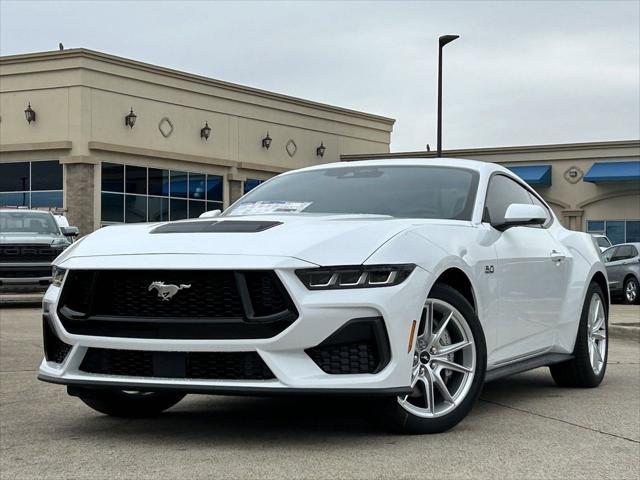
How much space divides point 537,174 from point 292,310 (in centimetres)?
3746

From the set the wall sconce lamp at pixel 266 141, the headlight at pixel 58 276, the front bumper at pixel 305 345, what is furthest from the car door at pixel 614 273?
the wall sconce lamp at pixel 266 141

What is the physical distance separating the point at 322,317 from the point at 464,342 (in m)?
1.04

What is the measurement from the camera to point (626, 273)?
23281mm

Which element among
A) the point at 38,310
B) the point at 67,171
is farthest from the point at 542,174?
the point at 38,310

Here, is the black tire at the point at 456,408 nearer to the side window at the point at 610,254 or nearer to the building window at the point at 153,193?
the side window at the point at 610,254

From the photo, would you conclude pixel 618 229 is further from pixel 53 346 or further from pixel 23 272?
pixel 53 346

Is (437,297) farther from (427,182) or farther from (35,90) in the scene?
(35,90)

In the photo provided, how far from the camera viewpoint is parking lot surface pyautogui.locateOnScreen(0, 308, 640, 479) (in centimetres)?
444

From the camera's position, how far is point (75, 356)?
507cm

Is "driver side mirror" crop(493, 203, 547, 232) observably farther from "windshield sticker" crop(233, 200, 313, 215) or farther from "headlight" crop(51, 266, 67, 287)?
"headlight" crop(51, 266, 67, 287)

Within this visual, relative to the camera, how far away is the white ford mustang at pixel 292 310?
472cm

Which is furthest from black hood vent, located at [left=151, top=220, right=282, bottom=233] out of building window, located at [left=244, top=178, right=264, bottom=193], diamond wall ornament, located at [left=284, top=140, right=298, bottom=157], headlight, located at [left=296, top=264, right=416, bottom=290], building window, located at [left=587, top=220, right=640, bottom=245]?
diamond wall ornament, located at [left=284, top=140, right=298, bottom=157]

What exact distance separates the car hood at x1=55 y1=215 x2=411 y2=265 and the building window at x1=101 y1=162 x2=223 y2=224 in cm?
3180

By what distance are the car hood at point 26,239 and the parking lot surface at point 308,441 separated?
10926 mm
